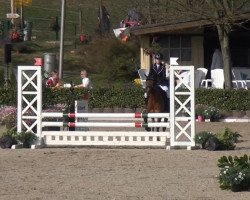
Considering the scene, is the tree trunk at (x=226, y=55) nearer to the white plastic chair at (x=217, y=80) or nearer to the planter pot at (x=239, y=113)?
the white plastic chair at (x=217, y=80)

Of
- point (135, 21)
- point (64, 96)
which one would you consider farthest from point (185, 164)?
point (135, 21)

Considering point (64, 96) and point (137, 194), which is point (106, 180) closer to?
point (137, 194)

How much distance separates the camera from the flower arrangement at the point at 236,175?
11.5 meters

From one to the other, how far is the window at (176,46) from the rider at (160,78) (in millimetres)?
12395

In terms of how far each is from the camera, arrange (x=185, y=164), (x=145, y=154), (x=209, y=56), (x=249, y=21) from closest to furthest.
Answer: (x=185, y=164)
(x=145, y=154)
(x=249, y=21)
(x=209, y=56)

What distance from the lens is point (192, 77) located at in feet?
55.3

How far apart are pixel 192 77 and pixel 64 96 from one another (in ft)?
28.2

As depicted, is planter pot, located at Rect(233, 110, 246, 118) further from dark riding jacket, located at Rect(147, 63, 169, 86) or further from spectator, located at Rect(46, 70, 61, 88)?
dark riding jacket, located at Rect(147, 63, 169, 86)

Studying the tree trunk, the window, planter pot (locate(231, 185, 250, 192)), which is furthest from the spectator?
planter pot (locate(231, 185, 250, 192))

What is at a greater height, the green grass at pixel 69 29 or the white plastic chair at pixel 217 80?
the green grass at pixel 69 29

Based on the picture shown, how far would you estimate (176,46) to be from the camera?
32219 millimetres

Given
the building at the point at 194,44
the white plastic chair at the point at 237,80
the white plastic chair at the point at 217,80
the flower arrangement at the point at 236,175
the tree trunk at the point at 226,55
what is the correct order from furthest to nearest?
the building at the point at 194,44 < the white plastic chair at the point at 217,80 < the white plastic chair at the point at 237,80 < the tree trunk at the point at 226,55 < the flower arrangement at the point at 236,175

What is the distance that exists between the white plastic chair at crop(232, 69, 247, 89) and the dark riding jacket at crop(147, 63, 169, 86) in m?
10.9

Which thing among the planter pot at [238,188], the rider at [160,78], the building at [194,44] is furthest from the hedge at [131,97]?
the planter pot at [238,188]
